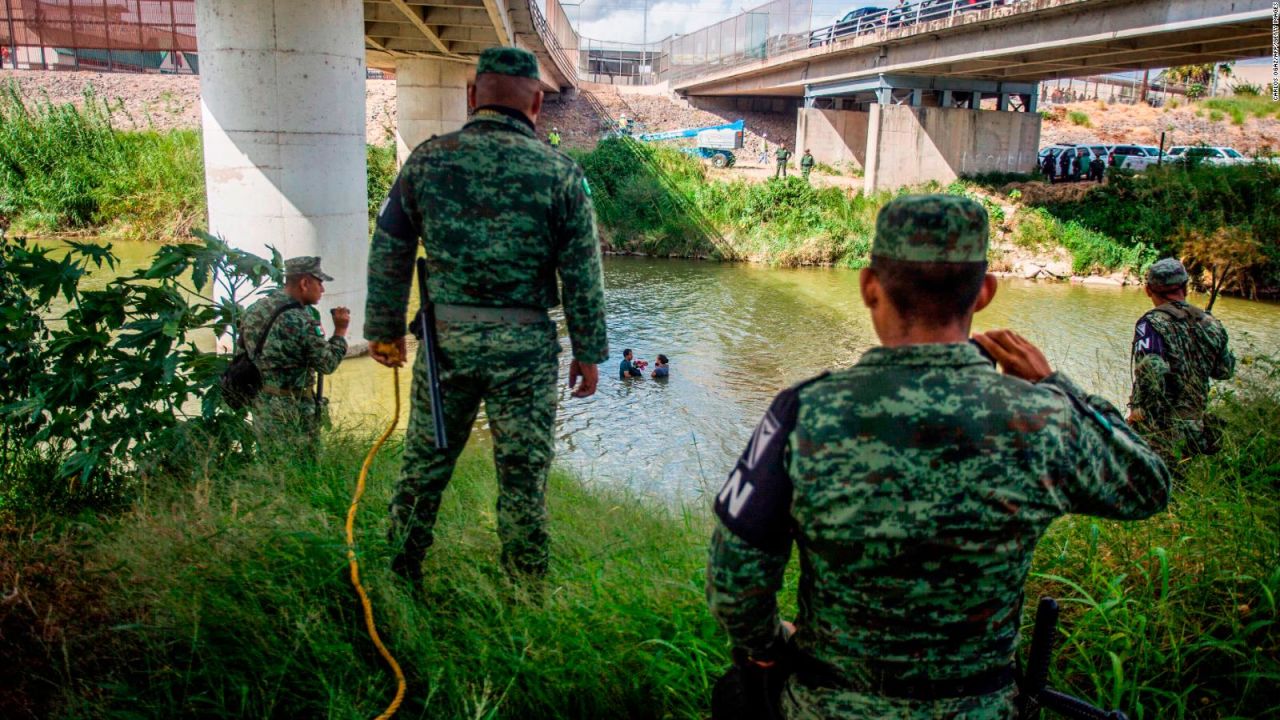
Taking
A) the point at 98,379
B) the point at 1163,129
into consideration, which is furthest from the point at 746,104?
the point at 98,379

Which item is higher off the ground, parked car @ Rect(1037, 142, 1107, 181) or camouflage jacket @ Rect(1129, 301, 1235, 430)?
parked car @ Rect(1037, 142, 1107, 181)

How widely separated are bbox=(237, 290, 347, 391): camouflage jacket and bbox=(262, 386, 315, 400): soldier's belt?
0.01 m

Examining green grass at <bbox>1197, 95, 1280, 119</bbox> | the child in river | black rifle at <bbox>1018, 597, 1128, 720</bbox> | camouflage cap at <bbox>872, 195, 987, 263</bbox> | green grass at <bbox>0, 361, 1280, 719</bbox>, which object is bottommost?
the child in river

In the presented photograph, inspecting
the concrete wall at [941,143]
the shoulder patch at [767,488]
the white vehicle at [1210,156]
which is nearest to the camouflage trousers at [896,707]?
the shoulder patch at [767,488]

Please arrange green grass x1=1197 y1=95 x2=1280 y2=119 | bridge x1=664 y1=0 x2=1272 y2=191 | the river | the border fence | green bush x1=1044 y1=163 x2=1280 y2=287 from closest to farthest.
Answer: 1. the river
2. bridge x1=664 y1=0 x2=1272 y2=191
3. green bush x1=1044 y1=163 x2=1280 y2=287
4. the border fence
5. green grass x1=1197 y1=95 x2=1280 y2=119

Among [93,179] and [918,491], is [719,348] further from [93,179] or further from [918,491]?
[93,179]

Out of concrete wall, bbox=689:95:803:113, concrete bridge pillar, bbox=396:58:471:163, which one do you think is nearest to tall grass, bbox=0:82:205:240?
concrete bridge pillar, bbox=396:58:471:163

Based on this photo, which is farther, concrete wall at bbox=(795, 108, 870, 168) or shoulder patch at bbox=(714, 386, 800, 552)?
concrete wall at bbox=(795, 108, 870, 168)

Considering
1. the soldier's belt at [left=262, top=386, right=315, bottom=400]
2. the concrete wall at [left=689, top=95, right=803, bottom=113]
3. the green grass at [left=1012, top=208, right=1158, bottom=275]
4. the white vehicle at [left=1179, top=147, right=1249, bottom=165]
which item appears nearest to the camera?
the soldier's belt at [left=262, top=386, right=315, bottom=400]

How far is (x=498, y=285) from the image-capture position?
3344 mm

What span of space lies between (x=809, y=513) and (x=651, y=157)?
31.1 meters

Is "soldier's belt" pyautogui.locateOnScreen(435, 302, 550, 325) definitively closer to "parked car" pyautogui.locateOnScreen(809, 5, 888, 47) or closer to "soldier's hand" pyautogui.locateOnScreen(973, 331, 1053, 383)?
"soldier's hand" pyautogui.locateOnScreen(973, 331, 1053, 383)

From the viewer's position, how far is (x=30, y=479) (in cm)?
486

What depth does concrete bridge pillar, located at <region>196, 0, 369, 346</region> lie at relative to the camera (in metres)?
10.5
